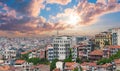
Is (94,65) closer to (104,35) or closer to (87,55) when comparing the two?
(87,55)

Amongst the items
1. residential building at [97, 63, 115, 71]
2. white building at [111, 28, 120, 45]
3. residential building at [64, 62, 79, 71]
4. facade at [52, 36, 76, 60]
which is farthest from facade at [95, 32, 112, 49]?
residential building at [97, 63, 115, 71]

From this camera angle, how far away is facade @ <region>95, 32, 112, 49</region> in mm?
11539

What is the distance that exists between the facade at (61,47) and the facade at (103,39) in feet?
3.25

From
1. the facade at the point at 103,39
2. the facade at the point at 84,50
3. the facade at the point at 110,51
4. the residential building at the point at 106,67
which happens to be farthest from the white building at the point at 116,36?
the residential building at the point at 106,67

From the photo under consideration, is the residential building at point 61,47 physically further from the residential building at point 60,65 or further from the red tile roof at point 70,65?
the red tile roof at point 70,65

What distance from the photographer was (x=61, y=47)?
11.3m

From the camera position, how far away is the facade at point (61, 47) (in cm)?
1107

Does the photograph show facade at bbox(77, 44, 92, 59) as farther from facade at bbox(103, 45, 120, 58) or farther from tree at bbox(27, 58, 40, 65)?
tree at bbox(27, 58, 40, 65)

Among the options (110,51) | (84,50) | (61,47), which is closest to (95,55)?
(110,51)

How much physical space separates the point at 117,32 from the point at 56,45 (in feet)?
6.64

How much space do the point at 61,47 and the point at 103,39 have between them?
4.79 feet

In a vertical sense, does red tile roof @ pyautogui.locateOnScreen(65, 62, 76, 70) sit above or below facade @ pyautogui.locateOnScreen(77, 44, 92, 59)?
below

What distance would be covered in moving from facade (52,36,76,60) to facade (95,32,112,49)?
0.99 metres

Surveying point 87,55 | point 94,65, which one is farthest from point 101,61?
point 87,55
